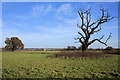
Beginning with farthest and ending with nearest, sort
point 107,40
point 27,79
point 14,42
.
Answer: point 14,42
point 107,40
point 27,79

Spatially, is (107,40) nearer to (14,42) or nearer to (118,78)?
(118,78)

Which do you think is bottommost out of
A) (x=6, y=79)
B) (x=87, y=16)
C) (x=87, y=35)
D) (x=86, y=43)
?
(x=6, y=79)

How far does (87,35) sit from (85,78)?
47.8 ft

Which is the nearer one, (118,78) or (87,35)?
(118,78)

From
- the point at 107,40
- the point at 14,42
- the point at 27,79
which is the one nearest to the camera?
the point at 27,79

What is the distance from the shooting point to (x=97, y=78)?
13.1 ft

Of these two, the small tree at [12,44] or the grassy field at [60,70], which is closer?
the grassy field at [60,70]

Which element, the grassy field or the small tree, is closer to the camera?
the grassy field

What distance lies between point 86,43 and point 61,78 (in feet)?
48.3

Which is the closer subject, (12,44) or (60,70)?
(60,70)

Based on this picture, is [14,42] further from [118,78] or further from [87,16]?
[118,78]

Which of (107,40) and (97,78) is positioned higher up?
(107,40)

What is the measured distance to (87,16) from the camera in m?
18.3

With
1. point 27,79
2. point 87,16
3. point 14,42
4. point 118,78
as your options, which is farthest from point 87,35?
point 14,42
